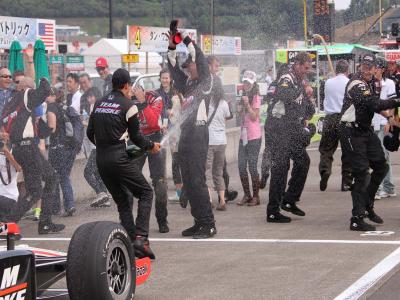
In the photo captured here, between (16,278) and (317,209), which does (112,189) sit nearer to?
(16,278)

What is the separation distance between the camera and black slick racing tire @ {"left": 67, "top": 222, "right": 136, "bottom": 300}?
6.28m

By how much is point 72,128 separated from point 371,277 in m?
5.77

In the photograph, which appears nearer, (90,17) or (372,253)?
(372,253)

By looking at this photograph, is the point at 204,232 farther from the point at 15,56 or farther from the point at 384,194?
the point at 15,56

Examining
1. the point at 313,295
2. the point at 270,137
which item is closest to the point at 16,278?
the point at 313,295

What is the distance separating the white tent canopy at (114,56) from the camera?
41.1 meters

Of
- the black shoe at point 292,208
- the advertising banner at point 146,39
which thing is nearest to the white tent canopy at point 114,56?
the advertising banner at point 146,39

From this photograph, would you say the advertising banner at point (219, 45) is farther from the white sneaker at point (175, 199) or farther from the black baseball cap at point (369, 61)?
the black baseball cap at point (369, 61)

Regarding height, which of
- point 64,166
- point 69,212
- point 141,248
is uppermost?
point 64,166

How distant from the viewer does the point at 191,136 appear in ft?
34.2

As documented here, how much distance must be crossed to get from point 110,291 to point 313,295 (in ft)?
5.86

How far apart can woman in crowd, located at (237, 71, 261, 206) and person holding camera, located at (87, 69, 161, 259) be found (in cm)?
428

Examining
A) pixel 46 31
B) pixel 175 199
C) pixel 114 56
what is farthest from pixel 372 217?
pixel 114 56

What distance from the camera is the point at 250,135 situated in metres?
13.0
